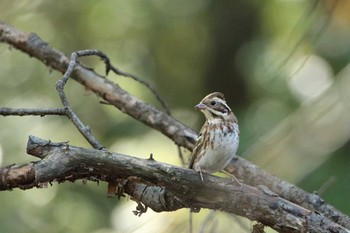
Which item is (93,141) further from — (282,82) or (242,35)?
(242,35)

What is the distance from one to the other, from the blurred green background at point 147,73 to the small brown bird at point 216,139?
0.28 feet

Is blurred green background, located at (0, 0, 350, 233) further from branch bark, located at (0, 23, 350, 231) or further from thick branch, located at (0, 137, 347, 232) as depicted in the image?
thick branch, located at (0, 137, 347, 232)

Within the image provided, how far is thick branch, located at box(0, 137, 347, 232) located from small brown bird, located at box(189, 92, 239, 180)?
355 mm

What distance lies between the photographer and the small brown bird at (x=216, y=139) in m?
2.06

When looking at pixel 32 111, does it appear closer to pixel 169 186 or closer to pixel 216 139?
pixel 169 186

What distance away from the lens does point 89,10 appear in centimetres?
309

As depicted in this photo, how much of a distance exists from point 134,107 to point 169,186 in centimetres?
91

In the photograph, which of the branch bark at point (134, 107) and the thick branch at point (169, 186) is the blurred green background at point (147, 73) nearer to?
the branch bark at point (134, 107)

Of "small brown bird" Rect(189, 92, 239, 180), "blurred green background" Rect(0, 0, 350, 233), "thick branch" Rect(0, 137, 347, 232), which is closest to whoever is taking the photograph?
"thick branch" Rect(0, 137, 347, 232)

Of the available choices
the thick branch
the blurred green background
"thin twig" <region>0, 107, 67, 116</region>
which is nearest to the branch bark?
the blurred green background

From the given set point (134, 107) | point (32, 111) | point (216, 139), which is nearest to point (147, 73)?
point (134, 107)

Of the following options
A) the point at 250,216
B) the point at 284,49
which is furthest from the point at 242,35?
the point at 250,216

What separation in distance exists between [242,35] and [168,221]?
1410mm

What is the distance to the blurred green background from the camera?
2389mm
